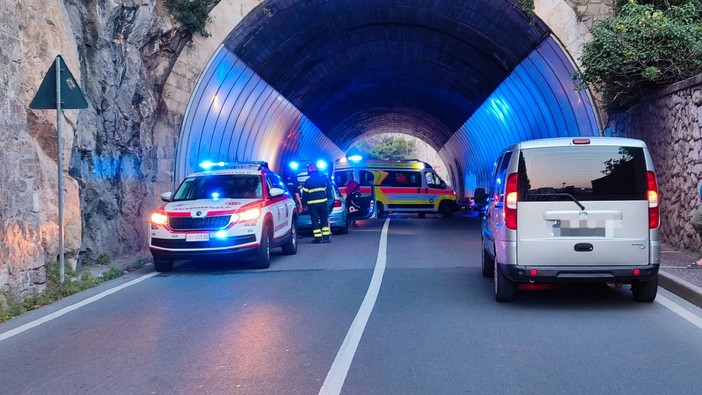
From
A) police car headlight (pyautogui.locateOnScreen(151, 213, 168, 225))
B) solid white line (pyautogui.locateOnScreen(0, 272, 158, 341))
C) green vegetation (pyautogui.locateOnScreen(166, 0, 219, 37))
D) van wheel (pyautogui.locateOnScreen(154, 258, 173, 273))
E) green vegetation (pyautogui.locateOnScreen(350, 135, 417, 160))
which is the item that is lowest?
solid white line (pyautogui.locateOnScreen(0, 272, 158, 341))

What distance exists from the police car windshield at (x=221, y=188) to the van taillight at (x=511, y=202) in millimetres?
5981

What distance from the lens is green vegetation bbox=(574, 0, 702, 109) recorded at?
45.0 feet

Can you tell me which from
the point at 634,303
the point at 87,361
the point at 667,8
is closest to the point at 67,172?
the point at 87,361

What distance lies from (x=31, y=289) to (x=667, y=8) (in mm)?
13464

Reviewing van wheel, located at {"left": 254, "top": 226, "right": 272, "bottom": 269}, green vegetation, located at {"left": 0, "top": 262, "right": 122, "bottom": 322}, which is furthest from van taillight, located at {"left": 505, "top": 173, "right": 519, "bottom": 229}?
green vegetation, located at {"left": 0, "top": 262, "right": 122, "bottom": 322}

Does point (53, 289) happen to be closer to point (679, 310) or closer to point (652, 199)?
point (652, 199)

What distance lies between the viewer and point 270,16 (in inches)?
749

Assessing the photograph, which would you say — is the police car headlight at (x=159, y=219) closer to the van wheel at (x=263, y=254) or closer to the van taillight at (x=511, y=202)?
the van wheel at (x=263, y=254)

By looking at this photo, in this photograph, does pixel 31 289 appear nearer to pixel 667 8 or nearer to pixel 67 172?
pixel 67 172

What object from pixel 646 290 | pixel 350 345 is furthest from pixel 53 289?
pixel 646 290

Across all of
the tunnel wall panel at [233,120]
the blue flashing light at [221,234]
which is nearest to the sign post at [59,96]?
the blue flashing light at [221,234]

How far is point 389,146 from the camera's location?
274 feet

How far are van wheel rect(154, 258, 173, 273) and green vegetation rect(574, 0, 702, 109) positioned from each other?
909 centimetres

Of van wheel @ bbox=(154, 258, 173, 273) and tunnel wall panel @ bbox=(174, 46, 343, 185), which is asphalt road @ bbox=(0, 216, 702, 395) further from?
tunnel wall panel @ bbox=(174, 46, 343, 185)
